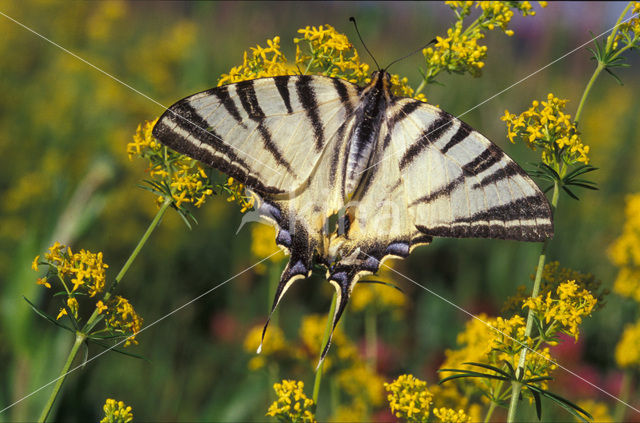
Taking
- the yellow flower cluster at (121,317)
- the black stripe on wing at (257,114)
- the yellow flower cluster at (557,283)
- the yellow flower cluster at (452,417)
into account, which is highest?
the black stripe on wing at (257,114)

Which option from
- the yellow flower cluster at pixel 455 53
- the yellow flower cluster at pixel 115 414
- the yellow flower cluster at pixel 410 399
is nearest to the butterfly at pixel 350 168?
the yellow flower cluster at pixel 455 53

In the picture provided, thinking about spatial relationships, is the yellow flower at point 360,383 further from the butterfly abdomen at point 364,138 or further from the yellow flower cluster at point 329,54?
the yellow flower cluster at point 329,54

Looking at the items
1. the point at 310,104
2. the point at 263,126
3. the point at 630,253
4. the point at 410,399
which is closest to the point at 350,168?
the point at 310,104

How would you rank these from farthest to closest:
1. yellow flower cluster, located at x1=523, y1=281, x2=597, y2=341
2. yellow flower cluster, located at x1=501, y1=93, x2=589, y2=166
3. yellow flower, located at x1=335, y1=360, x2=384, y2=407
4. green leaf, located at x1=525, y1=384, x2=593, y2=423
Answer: yellow flower, located at x1=335, y1=360, x2=384, y2=407 < yellow flower cluster, located at x1=501, y1=93, x2=589, y2=166 < yellow flower cluster, located at x1=523, y1=281, x2=597, y2=341 < green leaf, located at x1=525, y1=384, x2=593, y2=423

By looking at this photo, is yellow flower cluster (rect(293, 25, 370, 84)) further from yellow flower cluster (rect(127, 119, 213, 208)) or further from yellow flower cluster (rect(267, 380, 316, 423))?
yellow flower cluster (rect(267, 380, 316, 423))

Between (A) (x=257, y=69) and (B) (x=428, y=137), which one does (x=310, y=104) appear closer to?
(A) (x=257, y=69)

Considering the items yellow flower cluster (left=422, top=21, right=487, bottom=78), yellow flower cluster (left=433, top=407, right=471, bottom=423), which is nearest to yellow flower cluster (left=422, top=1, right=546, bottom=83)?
yellow flower cluster (left=422, top=21, right=487, bottom=78)

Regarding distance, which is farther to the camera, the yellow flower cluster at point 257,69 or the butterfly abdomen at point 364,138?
the butterfly abdomen at point 364,138
